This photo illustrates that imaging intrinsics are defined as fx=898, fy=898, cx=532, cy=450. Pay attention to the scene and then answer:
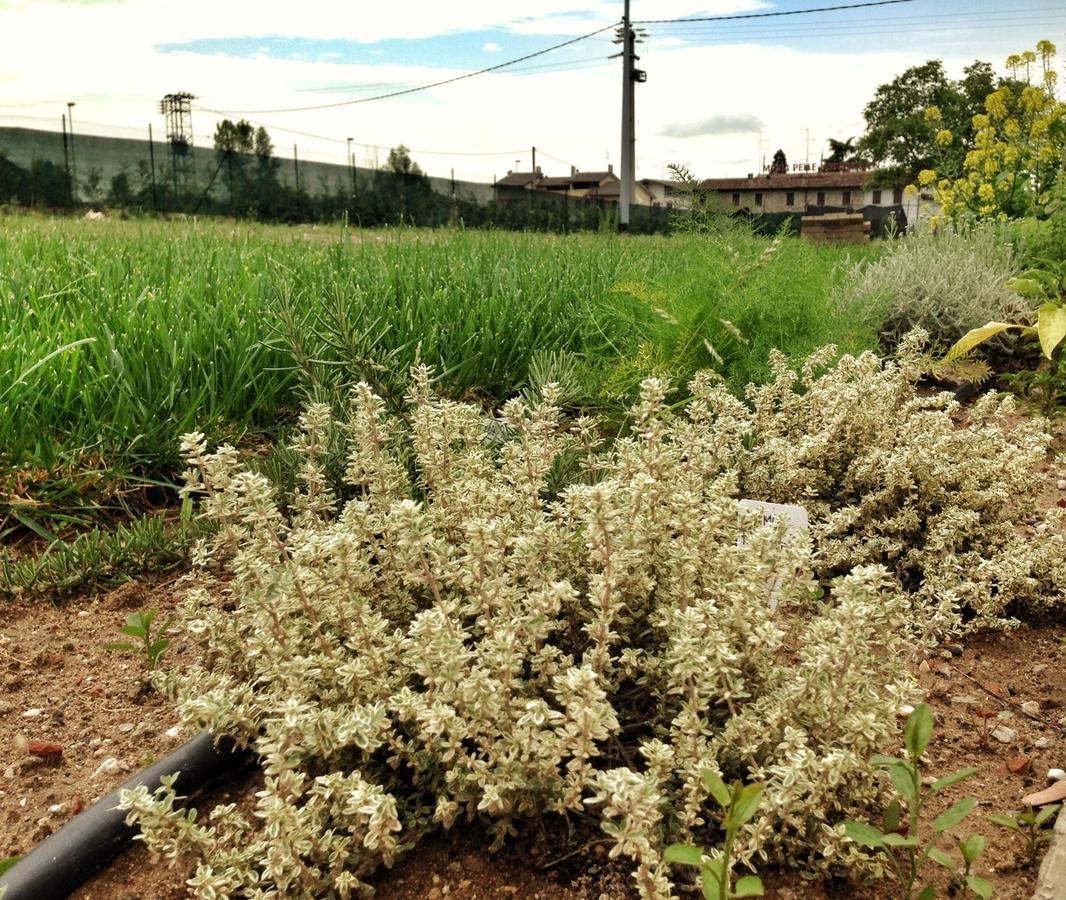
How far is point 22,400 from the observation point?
3.19 m

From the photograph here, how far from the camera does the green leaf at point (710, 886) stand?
1.22 meters

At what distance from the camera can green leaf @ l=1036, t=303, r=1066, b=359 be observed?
389 cm

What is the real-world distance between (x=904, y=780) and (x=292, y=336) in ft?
6.88

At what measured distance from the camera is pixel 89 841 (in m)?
1.59

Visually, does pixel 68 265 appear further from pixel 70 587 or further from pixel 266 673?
pixel 266 673

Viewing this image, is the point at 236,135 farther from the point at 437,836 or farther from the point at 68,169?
the point at 437,836

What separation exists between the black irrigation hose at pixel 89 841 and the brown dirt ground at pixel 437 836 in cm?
4

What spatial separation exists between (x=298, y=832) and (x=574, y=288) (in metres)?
4.09

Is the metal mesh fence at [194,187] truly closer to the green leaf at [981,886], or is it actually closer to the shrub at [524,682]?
the shrub at [524,682]

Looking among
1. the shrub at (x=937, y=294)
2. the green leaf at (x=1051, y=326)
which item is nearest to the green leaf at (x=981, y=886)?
the green leaf at (x=1051, y=326)

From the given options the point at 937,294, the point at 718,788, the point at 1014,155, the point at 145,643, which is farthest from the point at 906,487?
the point at 1014,155

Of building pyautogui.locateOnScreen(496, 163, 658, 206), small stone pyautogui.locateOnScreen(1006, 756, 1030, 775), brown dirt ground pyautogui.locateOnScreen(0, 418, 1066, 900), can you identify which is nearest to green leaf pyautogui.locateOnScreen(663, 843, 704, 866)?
brown dirt ground pyautogui.locateOnScreen(0, 418, 1066, 900)

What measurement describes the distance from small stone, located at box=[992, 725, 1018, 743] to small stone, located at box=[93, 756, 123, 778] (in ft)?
6.28

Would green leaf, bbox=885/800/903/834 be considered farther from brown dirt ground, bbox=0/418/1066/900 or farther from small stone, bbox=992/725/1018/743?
small stone, bbox=992/725/1018/743
